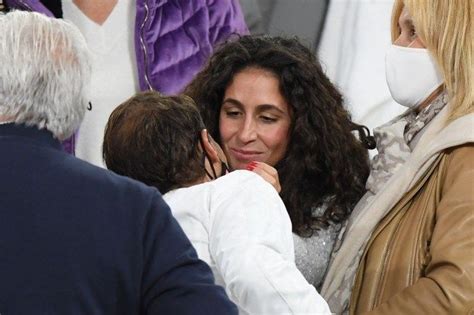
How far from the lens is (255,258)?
2.54 meters

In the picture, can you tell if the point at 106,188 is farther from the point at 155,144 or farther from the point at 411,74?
A: the point at 411,74

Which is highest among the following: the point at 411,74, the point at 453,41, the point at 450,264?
the point at 453,41

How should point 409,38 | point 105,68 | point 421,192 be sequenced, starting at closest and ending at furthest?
1. point 421,192
2. point 409,38
3. point 105,68

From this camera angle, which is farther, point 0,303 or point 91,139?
point 91,139

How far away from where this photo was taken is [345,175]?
11.3ft

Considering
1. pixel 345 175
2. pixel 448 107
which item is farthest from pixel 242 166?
pixel 448 107

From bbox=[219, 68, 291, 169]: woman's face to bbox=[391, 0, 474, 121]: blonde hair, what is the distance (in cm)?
51

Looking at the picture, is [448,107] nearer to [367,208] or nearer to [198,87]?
[367,208]

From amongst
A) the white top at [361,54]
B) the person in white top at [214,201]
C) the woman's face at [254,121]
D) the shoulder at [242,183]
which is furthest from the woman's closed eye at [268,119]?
the white top at [361,54]

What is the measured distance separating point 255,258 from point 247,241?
4cm

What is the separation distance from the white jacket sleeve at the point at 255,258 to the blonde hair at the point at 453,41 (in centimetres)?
67

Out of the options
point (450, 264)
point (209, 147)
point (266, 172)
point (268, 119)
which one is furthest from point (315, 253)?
point (209, 147)

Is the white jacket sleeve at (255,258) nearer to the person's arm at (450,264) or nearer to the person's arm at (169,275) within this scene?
the person's arm at (169,275)

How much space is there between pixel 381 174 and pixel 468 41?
414 mm
